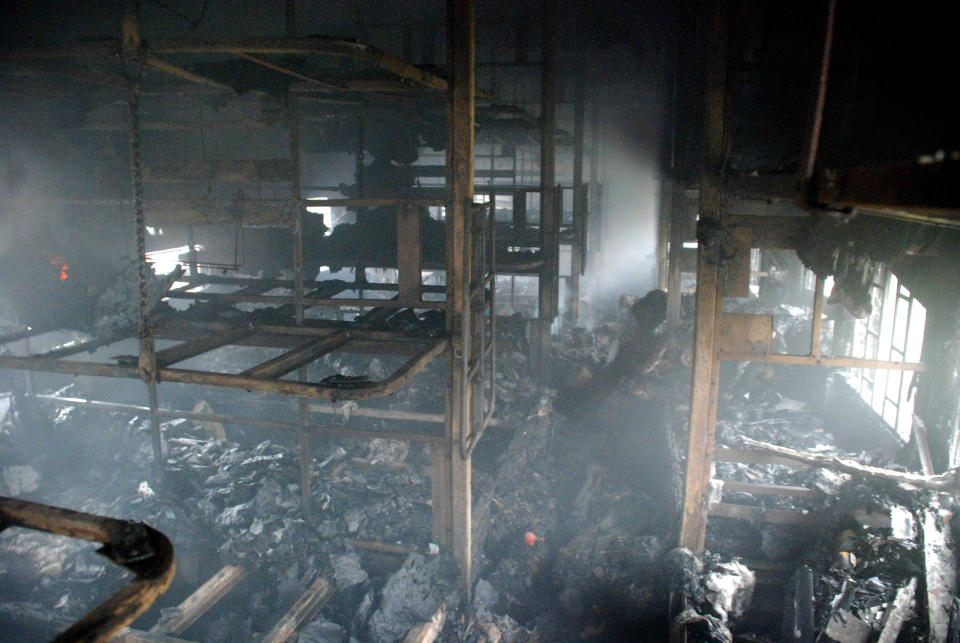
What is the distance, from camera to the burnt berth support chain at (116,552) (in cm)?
140

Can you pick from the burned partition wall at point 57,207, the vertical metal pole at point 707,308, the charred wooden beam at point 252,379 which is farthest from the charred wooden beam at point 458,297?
the burned partition wall at point 57,207

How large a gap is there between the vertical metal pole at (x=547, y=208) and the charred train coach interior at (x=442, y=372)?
5cm

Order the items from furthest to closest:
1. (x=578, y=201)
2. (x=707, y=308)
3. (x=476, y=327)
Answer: (x=578, y=201)
(x=476, y=327)
(x=707, y=308)

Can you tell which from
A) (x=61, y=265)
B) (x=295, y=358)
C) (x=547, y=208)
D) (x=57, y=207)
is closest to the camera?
(x=295, y=358)

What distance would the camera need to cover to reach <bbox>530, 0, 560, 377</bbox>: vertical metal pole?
888 centimetres

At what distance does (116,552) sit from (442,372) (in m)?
6.85

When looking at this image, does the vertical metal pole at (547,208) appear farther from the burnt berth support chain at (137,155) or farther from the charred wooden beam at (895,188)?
the charred wooden beam at (895,188)

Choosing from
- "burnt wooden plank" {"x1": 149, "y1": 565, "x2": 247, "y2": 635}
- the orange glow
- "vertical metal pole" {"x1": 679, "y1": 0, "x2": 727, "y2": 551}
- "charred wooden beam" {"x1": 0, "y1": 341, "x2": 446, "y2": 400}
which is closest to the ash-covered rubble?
"vertical metal pole" {"x1": 679, "y1": 0, "x2": 727, "y2": 551}

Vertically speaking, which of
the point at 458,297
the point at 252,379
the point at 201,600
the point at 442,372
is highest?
the point at 458,297

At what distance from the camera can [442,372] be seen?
8.44 meters

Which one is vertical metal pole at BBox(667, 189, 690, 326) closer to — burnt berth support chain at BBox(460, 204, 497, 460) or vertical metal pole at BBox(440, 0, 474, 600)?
burnt berth support chain at BBox(460, 204, 497, 460)

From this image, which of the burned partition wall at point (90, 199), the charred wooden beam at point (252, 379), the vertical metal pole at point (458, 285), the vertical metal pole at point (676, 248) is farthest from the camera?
the vertical metal pole at point (676, 248)

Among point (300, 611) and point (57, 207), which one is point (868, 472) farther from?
point (57, 207)

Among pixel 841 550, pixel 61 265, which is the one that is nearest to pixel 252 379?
pixel 61 265
